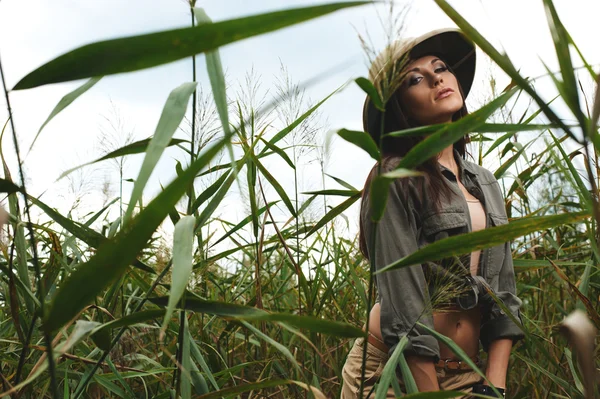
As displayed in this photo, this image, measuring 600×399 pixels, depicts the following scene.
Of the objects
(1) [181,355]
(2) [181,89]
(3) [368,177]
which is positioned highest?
(2) [181,89]

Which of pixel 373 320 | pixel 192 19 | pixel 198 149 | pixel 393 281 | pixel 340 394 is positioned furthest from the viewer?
pixel 340 394

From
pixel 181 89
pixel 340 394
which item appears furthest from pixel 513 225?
pixel 340 394

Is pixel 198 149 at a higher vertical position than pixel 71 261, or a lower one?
higher

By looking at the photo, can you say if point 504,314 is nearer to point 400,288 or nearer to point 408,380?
point 400,288

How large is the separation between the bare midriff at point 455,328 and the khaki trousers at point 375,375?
0.04 meters

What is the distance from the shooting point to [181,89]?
2.77 ft

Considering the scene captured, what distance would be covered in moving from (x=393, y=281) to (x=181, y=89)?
78 cm

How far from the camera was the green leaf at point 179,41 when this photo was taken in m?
0.57

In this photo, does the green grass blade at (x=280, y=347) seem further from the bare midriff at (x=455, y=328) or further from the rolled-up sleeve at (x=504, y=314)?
the rolled-up sleeve at (x=504, y=314)

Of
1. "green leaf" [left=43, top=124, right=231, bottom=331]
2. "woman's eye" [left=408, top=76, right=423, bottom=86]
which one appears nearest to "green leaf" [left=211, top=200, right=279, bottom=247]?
"woman's eye" [left=408, top=76, right=423, bottom=86]

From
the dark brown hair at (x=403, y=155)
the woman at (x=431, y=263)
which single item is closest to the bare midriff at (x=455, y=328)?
the woman at (x=431, y=263)

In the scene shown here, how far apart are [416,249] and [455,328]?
0.22 metres

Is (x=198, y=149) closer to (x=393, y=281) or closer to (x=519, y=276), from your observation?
(x=393, y=281)

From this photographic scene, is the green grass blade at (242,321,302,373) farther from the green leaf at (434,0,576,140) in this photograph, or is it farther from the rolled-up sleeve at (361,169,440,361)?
the rolled-up sleeve at (361,169,440,361)
